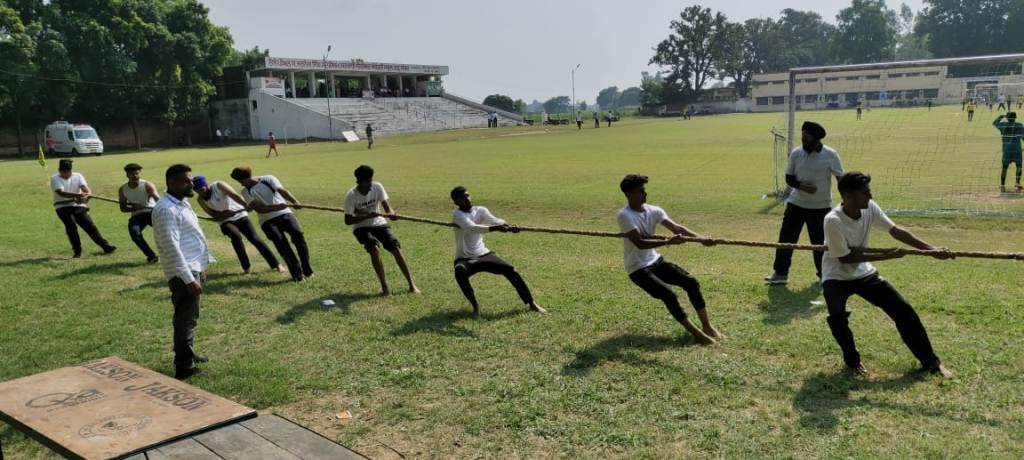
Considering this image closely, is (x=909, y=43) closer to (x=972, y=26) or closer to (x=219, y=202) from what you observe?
(x=972, y=26)

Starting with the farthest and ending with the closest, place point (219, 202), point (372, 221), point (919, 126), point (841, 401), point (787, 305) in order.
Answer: point (919, 126) → point (219, 202) → point (372, 221) → point (787, 305) → point (841, 401)

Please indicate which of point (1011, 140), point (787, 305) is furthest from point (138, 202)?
point (1011, 140)

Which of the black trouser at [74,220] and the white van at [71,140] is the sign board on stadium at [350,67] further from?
the black trouser at [74,220]

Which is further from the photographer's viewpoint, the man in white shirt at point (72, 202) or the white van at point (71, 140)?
the white van at point (71, 140)

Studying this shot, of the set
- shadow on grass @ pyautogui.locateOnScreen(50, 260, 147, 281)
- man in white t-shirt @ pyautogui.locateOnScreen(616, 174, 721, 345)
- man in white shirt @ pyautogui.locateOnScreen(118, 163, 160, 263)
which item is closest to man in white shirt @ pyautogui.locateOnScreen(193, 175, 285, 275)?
man in white shirt @ pyautogui.locateOnScreen(118, 163, 160, 263)

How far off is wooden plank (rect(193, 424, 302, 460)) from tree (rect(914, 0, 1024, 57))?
127 meters

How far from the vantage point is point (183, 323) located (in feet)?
20.7

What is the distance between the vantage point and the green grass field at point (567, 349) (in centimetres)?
468

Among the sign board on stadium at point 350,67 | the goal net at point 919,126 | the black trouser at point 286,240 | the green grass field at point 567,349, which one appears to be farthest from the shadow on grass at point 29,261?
the sign board on stadium at point 350,67

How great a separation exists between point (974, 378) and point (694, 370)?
2034mm

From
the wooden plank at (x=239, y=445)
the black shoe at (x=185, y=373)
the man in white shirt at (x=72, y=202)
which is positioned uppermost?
the man in white shirt at (x=72, y=202)

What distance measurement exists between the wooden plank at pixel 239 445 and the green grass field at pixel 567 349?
0.94m

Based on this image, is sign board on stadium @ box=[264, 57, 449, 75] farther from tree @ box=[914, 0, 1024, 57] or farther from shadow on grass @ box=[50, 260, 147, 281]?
tree @ box=[914, 0, 1024, 57]

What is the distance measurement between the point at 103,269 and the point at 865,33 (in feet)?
419
